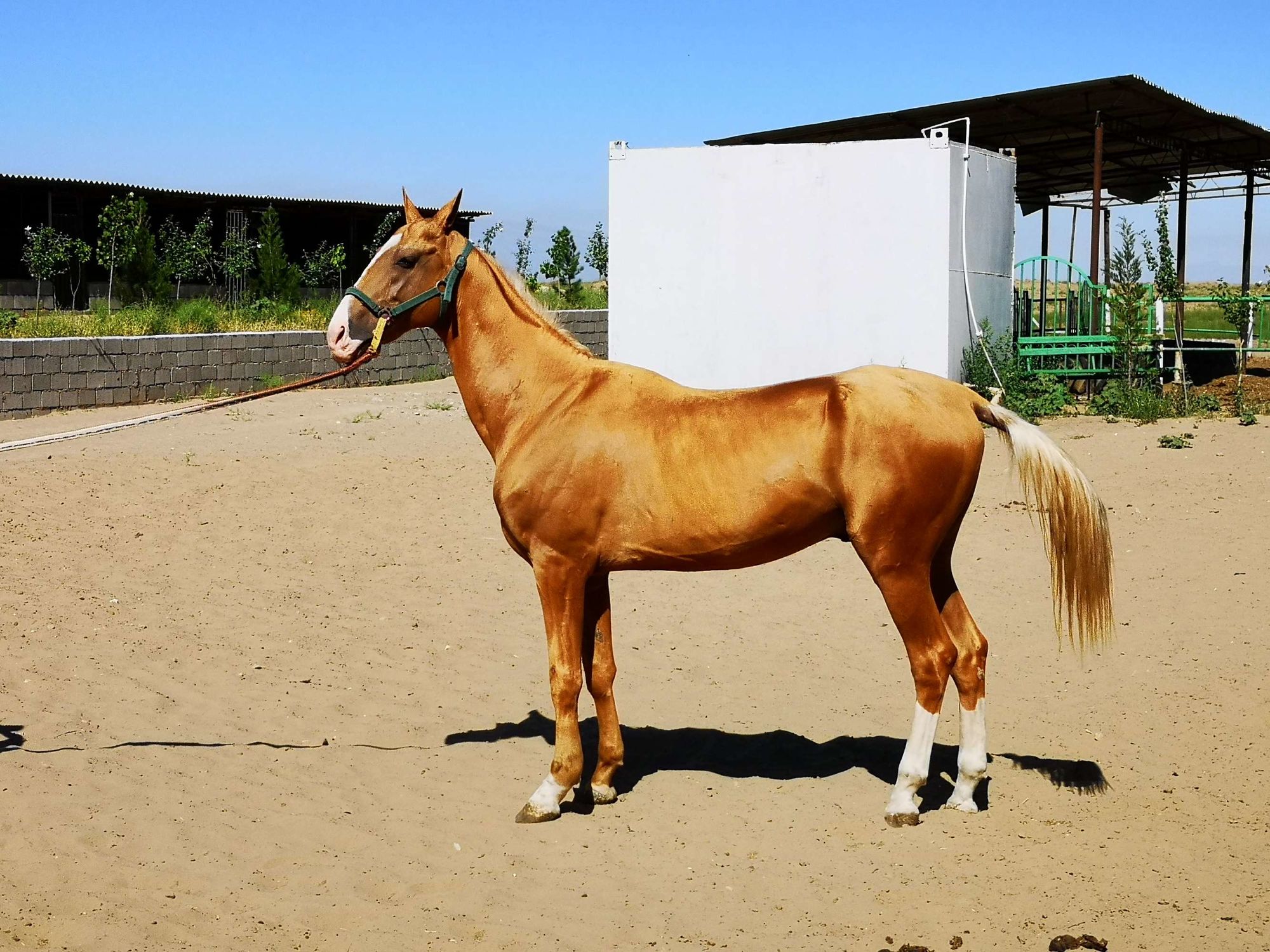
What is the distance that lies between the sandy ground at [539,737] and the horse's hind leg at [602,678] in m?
0.18

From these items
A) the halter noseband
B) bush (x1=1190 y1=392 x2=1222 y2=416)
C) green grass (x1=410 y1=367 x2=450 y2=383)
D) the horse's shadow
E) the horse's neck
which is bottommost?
the horse's shadow

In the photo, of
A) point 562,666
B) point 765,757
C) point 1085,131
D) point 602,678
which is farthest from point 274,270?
point 562,666

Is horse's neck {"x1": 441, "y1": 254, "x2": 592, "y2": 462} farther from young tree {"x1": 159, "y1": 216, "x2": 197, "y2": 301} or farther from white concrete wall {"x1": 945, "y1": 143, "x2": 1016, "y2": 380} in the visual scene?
young tree {"x1": 159, "y1": 216, "x2": 197, "y2": 301}

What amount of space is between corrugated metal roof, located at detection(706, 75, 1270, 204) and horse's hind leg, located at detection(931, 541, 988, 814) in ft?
44.1

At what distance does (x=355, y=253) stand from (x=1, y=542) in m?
29.5

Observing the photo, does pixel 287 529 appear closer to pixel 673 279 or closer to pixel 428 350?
pixel 673 279

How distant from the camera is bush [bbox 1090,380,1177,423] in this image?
14.2 m

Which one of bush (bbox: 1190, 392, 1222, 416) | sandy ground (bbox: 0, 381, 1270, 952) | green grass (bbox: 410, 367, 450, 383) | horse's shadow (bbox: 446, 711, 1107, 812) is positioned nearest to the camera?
sandy ground (bbox: 0, 381, 1270, 952)

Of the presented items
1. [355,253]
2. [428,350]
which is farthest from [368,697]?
[355,253]

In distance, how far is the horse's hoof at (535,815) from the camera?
5.09 meters

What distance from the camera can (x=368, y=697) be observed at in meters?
6.77

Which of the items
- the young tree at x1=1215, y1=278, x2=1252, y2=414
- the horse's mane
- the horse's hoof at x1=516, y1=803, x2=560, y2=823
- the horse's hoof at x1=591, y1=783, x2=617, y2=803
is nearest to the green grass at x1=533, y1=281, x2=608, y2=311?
the young tree at x1=1215, y1=278, x2=1252, y2=414

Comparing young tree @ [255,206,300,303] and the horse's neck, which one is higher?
young tree @ [255,206,300,303]

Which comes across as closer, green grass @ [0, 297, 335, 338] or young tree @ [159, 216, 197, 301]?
green grass @ [0, 297, 335, 338]
